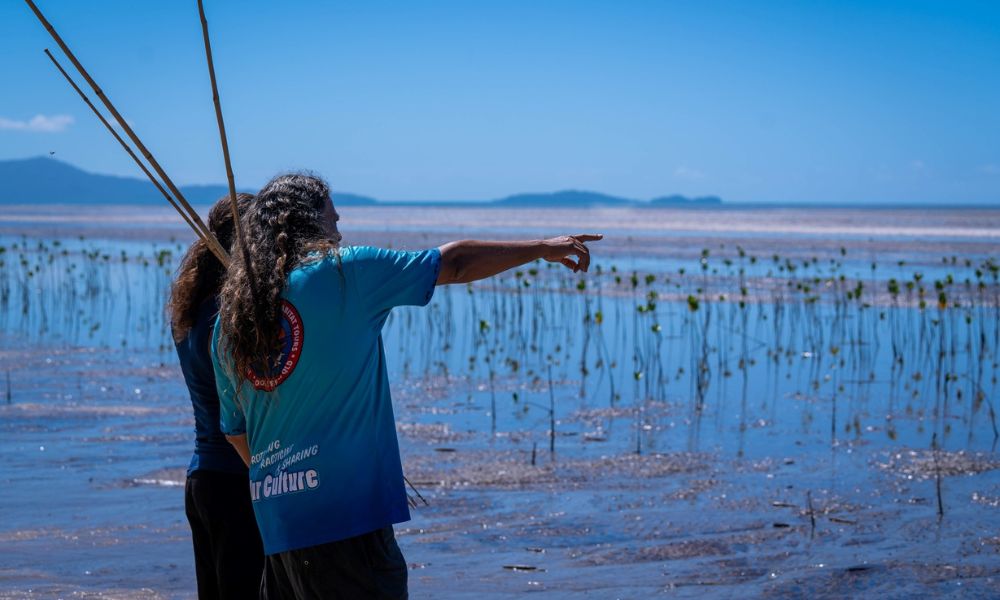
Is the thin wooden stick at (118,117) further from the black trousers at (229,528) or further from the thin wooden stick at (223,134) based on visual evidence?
the black trousers at (229,528)

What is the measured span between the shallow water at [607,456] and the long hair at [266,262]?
10.2 feet

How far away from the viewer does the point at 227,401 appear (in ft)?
10.4

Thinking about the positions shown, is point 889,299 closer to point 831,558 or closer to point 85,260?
point 831,558

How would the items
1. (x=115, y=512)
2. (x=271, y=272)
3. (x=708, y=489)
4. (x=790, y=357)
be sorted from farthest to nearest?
(x=790, y=357), (x=708, y=489), (x=115, y=512), (x=271, y=272)

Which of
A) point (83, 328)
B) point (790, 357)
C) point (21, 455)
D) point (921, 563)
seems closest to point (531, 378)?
point (790, 357)

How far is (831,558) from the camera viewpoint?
6.12 metres

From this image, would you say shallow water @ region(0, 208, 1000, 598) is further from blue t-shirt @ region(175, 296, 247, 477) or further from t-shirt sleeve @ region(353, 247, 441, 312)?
t-shirt sleeve @ region(353, 247, 441, 312)

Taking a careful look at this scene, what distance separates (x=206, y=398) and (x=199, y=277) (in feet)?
1.40

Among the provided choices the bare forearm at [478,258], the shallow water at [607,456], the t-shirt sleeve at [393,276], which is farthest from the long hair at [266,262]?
the shallow water at [607,456]

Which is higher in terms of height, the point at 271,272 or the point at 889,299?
the point at 271,272

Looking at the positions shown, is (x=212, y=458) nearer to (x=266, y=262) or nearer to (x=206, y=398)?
(x=206, y=398)

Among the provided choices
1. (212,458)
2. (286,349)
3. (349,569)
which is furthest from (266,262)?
(212,458)

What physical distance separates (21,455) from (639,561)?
16.6 feet

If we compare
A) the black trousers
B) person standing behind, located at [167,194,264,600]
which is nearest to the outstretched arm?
person standing behind, located at [167,194,264,600]
